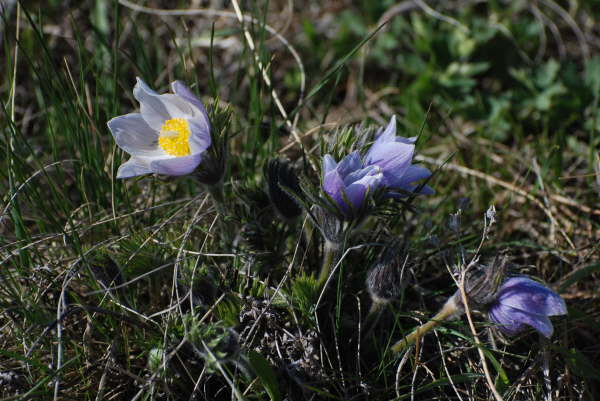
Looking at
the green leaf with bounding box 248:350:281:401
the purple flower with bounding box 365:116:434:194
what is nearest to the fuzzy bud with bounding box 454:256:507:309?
the purple flower with bounding box 365:116:434:194

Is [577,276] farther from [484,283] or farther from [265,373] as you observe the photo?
[265,373]

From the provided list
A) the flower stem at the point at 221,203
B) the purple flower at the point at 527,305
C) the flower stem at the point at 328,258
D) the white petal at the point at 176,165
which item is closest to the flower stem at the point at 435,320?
the purple flower at the point at 527,305

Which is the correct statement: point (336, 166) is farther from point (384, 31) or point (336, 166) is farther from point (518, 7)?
point (518, 7)

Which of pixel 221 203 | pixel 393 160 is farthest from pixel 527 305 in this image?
pixel 221 203

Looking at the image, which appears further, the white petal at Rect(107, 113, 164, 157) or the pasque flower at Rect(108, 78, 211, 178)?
the white petal at Rect(107, 113, 164, 157)

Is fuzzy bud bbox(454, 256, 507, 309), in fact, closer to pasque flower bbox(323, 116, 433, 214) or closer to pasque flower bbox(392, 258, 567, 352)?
pasque flower bbox(392, 258, 567, 352)

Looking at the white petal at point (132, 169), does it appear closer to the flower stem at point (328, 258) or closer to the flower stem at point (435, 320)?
the flower stem at point (328, 258)
